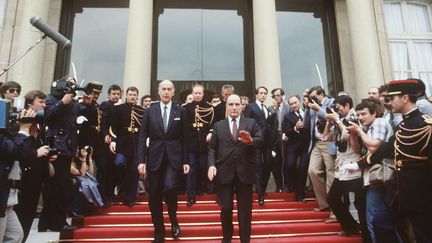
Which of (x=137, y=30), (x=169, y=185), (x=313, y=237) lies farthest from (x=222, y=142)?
(x=137, y=30)

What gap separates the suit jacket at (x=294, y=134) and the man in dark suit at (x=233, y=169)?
7.93 feet

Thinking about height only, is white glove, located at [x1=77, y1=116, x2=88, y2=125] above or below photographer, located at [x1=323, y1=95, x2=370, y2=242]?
above

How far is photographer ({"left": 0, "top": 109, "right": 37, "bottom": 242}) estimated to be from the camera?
3.55 metres

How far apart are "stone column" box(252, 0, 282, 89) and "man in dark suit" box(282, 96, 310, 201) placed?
278 centimetres

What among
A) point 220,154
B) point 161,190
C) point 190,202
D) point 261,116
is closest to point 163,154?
point 161,190

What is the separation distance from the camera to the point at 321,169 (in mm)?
6555

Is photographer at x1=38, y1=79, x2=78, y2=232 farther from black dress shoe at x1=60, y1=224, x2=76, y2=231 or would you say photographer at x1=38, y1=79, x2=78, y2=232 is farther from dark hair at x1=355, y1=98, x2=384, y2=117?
dark hair at x1=355, y1=98, x2=384, y2=117

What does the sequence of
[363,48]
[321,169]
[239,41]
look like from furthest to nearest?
[239,41], [363,48], [321,169]

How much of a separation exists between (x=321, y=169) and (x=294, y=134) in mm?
1131

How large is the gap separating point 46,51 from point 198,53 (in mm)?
5074

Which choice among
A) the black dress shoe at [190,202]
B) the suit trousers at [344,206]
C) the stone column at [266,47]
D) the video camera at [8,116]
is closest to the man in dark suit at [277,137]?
the black dress shoe at [190,202]

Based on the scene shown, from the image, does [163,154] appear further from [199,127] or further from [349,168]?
[349,168]

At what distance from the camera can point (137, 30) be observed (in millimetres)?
10711

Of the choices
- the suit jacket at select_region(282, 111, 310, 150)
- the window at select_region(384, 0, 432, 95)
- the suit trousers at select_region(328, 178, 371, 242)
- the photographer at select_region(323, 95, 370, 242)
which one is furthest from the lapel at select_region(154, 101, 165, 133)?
the window at select_region(384, 0, 432, 95)
